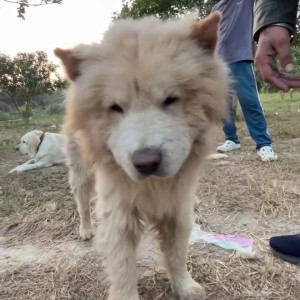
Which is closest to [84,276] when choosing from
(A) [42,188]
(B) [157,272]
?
(B) [157,272]

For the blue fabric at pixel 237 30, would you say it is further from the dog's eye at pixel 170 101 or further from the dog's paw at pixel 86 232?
the dog's eye at pixel 170 101

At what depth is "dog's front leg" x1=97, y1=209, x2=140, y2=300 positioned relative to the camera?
2070 mm

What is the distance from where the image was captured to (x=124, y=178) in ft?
6.55

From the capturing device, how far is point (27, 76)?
15570 millimetres

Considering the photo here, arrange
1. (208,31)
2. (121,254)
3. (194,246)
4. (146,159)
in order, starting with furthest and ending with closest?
(194,246)
(121,254)
(208,31)
(146,159)

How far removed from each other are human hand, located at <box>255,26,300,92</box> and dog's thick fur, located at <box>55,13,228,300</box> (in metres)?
0.22

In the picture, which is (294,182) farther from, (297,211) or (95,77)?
(95,77)

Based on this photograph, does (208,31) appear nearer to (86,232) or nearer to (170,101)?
(170,101)

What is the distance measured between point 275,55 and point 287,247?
138 cm

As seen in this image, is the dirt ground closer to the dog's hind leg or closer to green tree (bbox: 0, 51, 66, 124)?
the dog's hind leg

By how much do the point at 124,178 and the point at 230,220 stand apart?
1587mm

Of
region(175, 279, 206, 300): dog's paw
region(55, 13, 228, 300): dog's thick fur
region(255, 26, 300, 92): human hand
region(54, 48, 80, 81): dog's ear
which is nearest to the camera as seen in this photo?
region(55, 13, 228, 300): dog's thick fur

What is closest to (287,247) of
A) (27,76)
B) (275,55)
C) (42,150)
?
(275,55)

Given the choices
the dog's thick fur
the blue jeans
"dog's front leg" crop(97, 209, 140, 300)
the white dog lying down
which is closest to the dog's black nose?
the dog's thick fur
